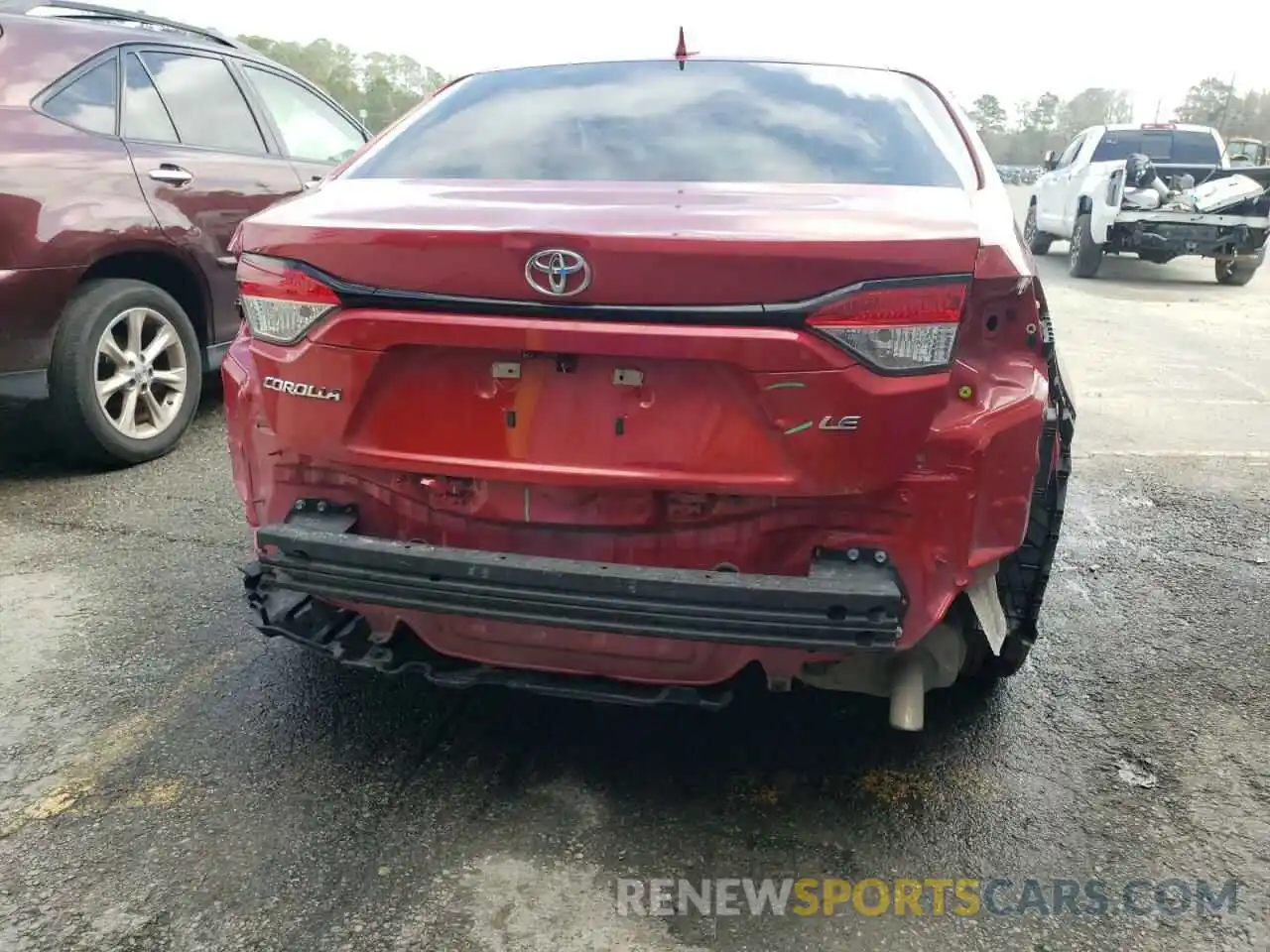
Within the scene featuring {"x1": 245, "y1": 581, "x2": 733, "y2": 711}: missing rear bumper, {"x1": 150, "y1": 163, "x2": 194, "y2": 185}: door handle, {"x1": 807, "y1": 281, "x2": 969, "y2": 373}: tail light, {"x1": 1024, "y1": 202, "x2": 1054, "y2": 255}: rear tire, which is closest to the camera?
{"x1": 807, "y1": 281, "x2": 969, "y2": 373}: tail light

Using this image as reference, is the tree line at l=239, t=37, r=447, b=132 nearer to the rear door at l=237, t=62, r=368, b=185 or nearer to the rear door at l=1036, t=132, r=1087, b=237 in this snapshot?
the rear door at l=1036, t=132, r=1087, b=237

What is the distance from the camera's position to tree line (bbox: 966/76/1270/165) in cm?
5809

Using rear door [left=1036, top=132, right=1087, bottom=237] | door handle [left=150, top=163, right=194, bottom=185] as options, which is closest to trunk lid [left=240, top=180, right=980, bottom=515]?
door handle [left=150, top=163, right=194, bottom=185]

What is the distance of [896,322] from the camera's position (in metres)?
1.99

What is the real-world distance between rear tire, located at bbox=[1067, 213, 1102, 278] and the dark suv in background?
32.7 ft

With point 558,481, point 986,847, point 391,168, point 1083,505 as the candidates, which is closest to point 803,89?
point 391,168

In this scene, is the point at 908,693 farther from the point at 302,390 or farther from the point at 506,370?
the point at 302,390

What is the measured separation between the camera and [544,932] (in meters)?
2.04

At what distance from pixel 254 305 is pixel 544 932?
1451 millimetres

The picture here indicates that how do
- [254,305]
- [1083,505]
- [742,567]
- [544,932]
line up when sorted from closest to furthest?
[544,932] → [742,567] → [254,305] → [1083,505]

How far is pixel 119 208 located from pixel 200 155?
70 centimetres

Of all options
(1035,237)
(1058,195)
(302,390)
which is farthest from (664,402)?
(1035,237)

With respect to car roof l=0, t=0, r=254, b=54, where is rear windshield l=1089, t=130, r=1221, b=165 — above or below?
below

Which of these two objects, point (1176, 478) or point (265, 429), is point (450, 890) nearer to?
point (265, 429)
